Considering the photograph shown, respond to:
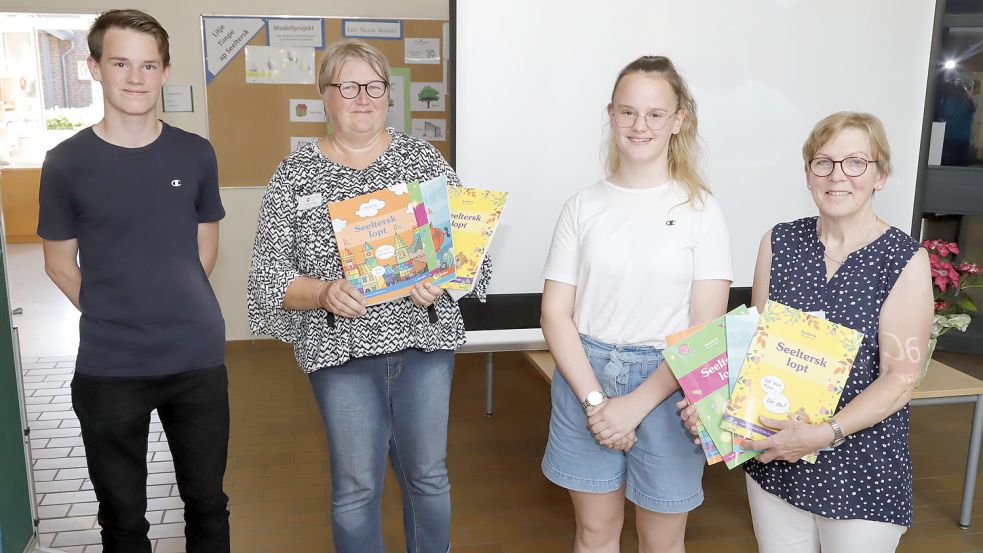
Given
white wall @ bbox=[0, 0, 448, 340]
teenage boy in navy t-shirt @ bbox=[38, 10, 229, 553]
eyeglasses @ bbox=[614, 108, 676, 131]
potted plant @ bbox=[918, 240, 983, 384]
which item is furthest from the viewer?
white wall @ bbox=[0, 0, 448, 340]

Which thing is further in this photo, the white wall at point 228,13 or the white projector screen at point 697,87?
the white wall at point 228,13

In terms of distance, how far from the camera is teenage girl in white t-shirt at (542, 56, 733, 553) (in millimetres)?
1783

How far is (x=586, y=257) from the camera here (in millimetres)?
1851

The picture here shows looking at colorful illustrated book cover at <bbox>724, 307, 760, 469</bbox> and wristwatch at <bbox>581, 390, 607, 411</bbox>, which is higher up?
colorful illustrated book cover at <bbox>724, 307, 760, 469</bbox>

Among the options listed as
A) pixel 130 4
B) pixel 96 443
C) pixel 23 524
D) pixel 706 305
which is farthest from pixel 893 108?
pixel 130 4

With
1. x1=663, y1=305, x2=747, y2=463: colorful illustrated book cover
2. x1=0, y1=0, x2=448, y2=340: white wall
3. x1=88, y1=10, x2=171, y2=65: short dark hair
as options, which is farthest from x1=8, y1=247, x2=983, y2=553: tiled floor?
x1=88, y1=10, x2=171, y2=65: short dark hair

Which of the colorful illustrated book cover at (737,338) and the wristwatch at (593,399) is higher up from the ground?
the colorful illustrated book cover at (737,338)

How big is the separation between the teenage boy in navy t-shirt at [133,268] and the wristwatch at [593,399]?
40.2 inches

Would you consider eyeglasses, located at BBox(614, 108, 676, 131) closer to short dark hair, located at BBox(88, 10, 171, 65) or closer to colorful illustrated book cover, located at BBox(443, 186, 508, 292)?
colorful illustrated book cover, located at BBox(443, 186, 508, 292)

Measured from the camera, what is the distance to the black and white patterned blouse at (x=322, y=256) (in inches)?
73.5

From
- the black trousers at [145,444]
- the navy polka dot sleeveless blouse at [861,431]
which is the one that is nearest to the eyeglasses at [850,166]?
the navy polka dot sleeveless blouse at [861,431]

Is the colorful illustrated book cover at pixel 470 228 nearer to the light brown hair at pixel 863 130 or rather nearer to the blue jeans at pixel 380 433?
the blue jeans at pixel 380 433

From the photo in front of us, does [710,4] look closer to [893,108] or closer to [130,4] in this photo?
[893,108]

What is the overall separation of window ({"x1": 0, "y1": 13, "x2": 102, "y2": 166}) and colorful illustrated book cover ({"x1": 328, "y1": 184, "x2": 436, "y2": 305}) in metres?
11.5
